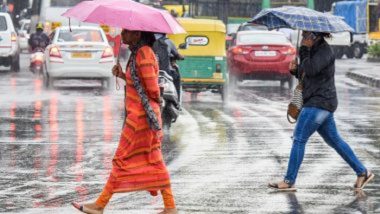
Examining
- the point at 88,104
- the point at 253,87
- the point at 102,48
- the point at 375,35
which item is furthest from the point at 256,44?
the point at 375,35

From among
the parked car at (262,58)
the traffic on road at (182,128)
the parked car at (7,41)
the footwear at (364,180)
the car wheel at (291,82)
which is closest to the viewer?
the traffic on road at (182,128)

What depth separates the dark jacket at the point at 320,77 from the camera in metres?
11.3

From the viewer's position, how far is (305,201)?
35.3 ft

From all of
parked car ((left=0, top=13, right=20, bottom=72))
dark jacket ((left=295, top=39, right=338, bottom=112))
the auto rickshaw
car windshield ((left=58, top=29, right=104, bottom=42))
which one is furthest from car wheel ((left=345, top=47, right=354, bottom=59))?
dark jacket ((left=295, top=39, right=338, bottom=112))

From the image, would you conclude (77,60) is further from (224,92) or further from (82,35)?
(224,92)

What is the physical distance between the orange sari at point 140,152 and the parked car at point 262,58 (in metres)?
20.3

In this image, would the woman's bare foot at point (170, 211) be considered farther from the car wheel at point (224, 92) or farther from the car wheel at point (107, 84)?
the car wheel at point (107, 84)

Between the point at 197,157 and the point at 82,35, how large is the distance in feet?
50.1

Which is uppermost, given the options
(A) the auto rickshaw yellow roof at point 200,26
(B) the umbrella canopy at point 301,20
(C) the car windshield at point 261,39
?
(B) the umbrella canopy at point 301,20

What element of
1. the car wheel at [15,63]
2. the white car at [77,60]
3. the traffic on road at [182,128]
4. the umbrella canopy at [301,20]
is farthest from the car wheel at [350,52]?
the umbrella canopy at [301,20]

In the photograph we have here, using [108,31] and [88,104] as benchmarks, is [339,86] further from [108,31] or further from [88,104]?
[108,31]

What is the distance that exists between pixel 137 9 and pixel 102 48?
727 inches

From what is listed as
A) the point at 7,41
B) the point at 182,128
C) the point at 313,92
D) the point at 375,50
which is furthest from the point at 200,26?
the point at 375,50

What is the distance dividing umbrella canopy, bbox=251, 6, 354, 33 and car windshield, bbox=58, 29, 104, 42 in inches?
674
